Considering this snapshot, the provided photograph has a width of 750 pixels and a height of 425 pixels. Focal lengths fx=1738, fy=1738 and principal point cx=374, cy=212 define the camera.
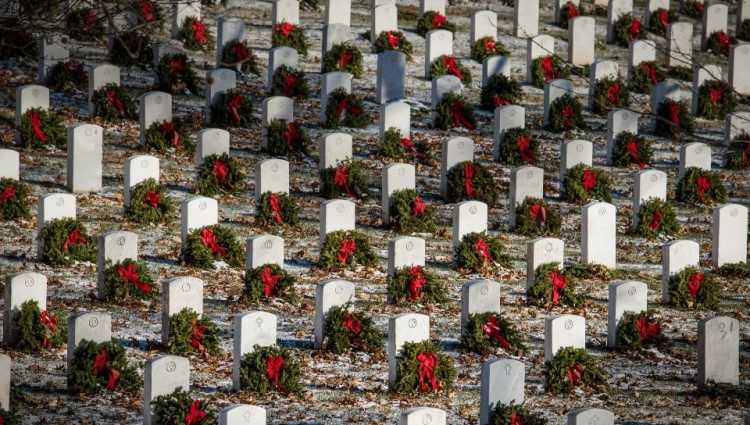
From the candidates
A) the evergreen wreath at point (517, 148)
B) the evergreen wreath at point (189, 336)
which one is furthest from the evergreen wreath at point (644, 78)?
the evergreen wreath at point (189, 336)

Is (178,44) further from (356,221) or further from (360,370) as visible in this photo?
(360,370)

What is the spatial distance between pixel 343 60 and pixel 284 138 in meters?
2.86

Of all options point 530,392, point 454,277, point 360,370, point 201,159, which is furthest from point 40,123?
point 530,392

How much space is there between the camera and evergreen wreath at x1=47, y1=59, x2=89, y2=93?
21812 mm

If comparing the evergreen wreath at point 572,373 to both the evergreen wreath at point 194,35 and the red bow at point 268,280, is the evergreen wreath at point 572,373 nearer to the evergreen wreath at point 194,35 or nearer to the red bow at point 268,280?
the red bow at point 268,280

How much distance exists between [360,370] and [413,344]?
2.22ft

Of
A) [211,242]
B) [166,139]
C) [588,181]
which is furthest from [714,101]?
[211,242]

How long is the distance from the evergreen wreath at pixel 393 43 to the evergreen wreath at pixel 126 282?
27.1 ft

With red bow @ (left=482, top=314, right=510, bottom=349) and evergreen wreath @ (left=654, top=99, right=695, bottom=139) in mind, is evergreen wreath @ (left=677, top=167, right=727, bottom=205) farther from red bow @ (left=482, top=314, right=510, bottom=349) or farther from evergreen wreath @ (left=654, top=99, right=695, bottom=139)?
red bow @ (left=482, top=314, right=510, bottom=349)

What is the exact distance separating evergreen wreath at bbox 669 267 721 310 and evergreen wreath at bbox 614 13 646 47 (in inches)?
349

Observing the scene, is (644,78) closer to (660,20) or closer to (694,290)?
(660,20)

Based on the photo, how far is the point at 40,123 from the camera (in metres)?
20.0

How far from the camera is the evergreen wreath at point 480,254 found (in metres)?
17.5

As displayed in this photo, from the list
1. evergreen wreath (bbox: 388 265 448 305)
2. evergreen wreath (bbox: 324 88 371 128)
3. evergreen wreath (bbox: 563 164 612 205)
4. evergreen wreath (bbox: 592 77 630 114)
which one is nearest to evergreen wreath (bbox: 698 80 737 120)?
evergreen wreath (bbox: 592 77 630 114)
